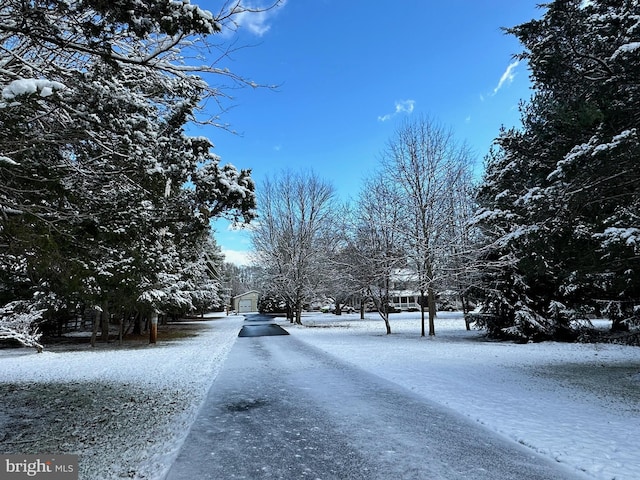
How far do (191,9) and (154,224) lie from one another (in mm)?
3429

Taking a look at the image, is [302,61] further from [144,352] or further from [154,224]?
[144,352]

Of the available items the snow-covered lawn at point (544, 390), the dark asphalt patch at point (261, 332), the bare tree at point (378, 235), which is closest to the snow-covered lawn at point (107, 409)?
the snow-covered lawn at point (544, 390)

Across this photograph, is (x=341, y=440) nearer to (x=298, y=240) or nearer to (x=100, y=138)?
(x=100, y=138)

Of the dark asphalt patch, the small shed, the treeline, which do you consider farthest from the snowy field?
the small shed

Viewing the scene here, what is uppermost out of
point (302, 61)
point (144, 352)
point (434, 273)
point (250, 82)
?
point (302, 61)

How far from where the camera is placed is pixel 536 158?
8.26 m

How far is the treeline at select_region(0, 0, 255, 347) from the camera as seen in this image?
372 centimetres

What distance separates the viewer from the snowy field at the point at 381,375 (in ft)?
14.2

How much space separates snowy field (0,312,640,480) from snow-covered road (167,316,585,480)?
1.06 ft

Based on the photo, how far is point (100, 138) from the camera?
512 cm

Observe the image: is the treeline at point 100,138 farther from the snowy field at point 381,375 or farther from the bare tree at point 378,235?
the bare tree at point 378,235

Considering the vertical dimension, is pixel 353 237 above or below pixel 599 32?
below

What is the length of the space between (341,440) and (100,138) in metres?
4.91

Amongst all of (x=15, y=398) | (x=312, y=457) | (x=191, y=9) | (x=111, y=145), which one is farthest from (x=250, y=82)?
(x=15, y=398)
